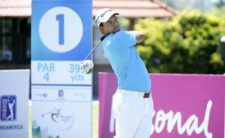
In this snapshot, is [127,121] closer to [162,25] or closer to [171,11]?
[162,25]

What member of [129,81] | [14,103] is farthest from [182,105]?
[129,81]

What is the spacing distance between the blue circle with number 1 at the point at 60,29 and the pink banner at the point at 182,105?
3.14 feet

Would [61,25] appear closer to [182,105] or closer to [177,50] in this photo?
[182,105]

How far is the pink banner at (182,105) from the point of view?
884 centimetres

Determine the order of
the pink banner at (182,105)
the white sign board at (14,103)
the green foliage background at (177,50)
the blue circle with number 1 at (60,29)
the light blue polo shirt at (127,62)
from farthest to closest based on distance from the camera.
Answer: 1. the green foliage background at (177,50)
2. the white sign board at (14,103)
3. the pink banner at (182,105)
4. the blue circle with number 1 at (60,29)
5. the light blue polo shirt at (127,62)

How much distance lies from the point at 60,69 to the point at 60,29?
1.58 feet

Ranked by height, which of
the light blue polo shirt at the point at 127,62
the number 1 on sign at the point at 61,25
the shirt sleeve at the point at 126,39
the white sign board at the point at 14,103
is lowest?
the white sign board at the point at 14,103

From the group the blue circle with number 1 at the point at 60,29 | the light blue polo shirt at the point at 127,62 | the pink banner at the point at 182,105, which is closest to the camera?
the light blue polo shirt at the point at 127,62

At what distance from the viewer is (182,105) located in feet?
29.7

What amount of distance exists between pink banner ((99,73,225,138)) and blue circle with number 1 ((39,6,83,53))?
957 millimetres

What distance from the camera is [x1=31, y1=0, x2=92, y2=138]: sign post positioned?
8.34 metres

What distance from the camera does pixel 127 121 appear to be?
21.6ft

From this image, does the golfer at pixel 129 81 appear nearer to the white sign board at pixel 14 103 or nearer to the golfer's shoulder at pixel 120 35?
the golfer's shoulder at pixel 120 35

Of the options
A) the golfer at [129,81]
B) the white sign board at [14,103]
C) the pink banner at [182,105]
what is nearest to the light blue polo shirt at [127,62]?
the golfer at [129,81]
